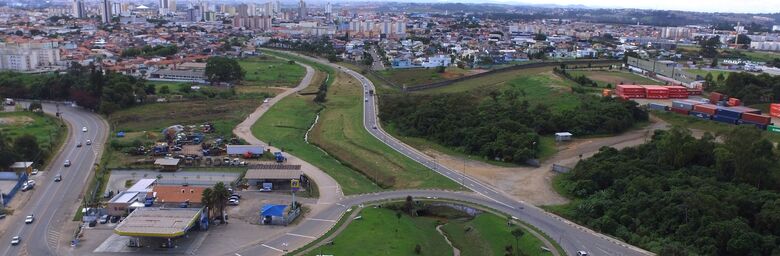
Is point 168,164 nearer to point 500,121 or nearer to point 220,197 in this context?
point 220,197

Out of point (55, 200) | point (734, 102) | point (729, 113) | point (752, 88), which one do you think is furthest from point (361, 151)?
point (752, 88)

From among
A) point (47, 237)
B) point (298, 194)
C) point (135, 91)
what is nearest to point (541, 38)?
point (135, 91)

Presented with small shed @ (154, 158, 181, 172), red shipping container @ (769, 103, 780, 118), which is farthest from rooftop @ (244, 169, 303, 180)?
red shipping container @ (769, 103, 780, 118)

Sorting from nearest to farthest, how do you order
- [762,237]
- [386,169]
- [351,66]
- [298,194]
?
[762,237] < [298,194] < [386,169] < [351,66]

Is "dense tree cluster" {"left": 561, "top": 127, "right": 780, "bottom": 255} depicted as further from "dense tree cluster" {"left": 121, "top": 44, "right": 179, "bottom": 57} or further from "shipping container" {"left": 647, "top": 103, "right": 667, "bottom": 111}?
"dense tree cluster" {"left": 121, "top": 44, "right": 179, "bottom": 57}

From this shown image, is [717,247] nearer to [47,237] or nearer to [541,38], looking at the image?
[47,237]

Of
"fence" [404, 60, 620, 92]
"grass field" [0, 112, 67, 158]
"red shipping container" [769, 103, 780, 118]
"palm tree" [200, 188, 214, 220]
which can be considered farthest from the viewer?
"fence" [404, 60, 620, 92]

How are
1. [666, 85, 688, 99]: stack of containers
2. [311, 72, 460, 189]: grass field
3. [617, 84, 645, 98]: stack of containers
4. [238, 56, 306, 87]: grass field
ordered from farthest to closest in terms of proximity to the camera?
1. [238, 56, 306, 87]: grass field
2. [666, 85, 688, 99]: stack of containers
3. [617, 84, 645, 98]: stack of containers
4. [311, 72, 460, 189]: grass field
